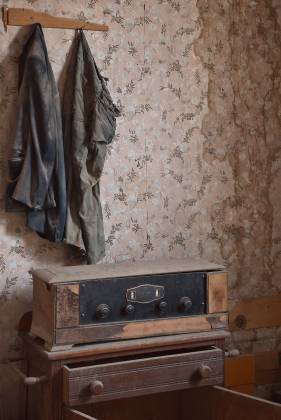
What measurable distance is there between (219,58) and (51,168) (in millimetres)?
1135

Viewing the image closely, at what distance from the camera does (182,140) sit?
126 inches

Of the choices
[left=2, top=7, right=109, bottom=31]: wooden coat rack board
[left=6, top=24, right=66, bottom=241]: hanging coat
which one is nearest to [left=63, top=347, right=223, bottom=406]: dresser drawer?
[left=6, top=24, right=66, bottom=241]: hanging coat

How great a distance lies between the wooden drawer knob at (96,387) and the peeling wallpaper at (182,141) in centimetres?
63

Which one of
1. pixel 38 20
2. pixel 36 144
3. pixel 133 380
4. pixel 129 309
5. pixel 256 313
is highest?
pixel 38 20

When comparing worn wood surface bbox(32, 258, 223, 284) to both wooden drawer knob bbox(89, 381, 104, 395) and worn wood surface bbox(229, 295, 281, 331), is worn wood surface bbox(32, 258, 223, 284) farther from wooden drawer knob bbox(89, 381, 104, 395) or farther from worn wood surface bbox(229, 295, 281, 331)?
worn wood surface bbox(229, 295, 281, 331)

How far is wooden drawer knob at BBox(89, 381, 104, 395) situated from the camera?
2354 millimetres

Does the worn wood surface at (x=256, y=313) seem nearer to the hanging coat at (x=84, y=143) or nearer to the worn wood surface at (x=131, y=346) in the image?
the worn wood surface at (x=131, y=346)

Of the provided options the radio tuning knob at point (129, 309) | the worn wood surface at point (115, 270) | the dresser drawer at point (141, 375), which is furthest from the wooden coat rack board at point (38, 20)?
the dresser drawer at point (141, 375)

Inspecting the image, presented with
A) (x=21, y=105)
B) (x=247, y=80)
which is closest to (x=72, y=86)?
(x=21, y=105)

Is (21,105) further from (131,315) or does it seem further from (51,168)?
(131,315)

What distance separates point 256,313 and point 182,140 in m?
1.01

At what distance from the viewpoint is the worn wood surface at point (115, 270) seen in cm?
246

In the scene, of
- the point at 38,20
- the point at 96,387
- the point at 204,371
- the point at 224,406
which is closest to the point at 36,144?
the point at 38,20

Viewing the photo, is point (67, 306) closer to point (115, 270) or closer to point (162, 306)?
point (115, 270)
